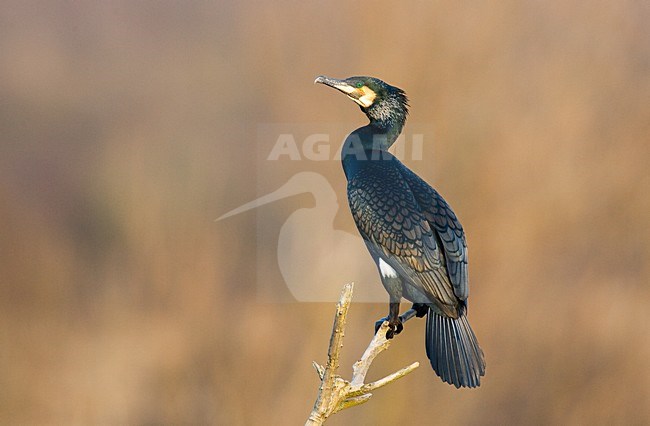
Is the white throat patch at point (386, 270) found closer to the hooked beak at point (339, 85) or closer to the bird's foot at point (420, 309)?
the bird's foot at point (420, 309)

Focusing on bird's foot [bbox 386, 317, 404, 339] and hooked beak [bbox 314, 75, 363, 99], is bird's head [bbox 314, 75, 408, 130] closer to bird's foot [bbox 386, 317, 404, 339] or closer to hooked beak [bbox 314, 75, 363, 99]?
hooked beak [bbox 314, 75, 363, 99]

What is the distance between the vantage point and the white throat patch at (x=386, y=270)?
1873 millimetres

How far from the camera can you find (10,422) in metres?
4.64

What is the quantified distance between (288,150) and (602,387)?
2150 millimetres

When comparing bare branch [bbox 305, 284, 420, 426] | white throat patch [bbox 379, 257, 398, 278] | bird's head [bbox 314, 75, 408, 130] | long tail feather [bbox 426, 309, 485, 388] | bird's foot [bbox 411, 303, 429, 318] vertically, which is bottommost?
bare branch [bbox 305, 284, 420, 426]

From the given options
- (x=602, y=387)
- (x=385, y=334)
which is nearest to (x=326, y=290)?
(x=602, y=387)

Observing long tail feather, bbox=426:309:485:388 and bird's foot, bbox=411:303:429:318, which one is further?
bird's foot, bbox=411:303:429:318

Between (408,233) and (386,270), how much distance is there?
13 centimetres

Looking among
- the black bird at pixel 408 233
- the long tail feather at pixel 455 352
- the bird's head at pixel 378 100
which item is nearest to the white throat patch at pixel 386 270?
the black bird at pixel 408 233

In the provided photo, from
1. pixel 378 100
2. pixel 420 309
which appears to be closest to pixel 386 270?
pixel 420 309

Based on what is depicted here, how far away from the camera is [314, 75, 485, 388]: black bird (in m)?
1.80

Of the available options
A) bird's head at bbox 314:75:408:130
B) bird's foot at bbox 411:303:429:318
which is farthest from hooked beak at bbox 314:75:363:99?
bird's foot at bbox 411:303:429:318

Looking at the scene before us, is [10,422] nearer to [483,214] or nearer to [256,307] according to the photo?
[256,307]

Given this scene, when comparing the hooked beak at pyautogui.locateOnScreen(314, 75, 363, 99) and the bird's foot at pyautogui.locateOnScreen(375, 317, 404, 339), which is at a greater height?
the hooked beak at pyautogui.locateOnScreen(314, 75, 363, 99)
